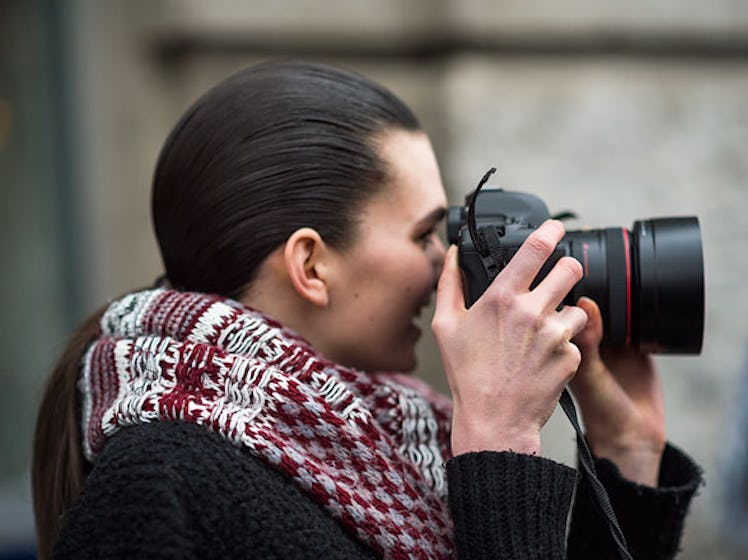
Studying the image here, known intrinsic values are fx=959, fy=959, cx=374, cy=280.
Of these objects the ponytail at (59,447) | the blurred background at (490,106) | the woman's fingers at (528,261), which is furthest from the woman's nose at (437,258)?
the blurred background at (490,106)

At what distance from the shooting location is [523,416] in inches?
46.4

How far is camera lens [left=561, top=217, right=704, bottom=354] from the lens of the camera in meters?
1.33

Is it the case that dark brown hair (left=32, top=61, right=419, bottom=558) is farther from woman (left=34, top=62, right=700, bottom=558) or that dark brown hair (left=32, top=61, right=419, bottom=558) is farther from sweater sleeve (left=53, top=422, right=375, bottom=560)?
sweater sleeve (left=53, top=422, right=375, bottom=560)

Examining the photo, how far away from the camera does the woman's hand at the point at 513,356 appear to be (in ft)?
3.85

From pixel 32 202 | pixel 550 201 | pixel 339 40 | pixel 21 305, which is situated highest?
pixel 339 40

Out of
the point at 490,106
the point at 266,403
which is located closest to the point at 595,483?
the point at 266,403

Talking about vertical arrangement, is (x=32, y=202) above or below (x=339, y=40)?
below

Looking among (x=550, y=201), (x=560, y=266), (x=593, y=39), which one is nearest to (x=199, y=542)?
(x=560, y=266)

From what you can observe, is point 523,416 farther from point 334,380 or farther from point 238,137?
point 238,137

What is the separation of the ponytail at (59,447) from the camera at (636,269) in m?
0.58

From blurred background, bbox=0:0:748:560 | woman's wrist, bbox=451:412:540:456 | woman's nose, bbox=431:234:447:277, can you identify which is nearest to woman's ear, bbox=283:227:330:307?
woman's nose, bbox=431:234:447:277

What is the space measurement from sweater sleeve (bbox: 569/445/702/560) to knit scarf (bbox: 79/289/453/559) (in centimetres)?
29

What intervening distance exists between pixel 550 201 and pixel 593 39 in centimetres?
53

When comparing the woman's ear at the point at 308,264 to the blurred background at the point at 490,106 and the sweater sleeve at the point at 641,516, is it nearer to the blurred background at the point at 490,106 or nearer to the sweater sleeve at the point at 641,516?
the sweater sleeve at the point at 641,516
